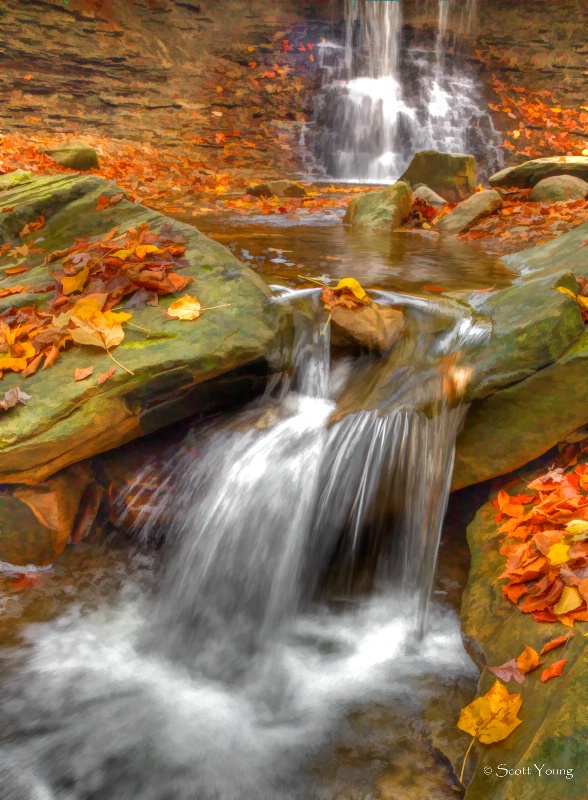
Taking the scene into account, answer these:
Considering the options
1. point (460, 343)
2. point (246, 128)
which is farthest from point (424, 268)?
point (246, 128)

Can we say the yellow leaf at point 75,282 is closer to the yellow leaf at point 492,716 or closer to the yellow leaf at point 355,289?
the yellow leaf at point 355,289

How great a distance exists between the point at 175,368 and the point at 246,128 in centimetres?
1134

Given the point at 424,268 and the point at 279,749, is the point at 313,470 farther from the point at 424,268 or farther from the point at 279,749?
the point at 424,268

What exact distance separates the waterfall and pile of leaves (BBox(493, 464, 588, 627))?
10338 mm

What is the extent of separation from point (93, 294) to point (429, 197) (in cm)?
604

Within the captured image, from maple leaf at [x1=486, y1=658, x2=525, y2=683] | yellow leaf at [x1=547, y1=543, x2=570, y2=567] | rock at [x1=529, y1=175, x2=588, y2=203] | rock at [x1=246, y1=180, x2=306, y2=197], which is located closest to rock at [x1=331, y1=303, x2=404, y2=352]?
yellow leaf at [x1=547, y1=543, x2=570, y2=567]

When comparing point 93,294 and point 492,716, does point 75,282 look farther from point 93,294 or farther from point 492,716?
point 492,716

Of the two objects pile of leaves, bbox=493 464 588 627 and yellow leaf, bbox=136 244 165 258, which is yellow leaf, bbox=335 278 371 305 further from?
pile of leaves, bbox=493 464 588 627

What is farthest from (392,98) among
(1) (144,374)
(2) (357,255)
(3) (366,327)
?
(1) (144,374)

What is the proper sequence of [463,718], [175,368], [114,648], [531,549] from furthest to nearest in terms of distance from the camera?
1. [175,368]
2. [114,648]
3. [531,549]
4. [463,718]

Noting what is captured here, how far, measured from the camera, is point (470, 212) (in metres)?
7.19

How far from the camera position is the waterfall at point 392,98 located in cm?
1280

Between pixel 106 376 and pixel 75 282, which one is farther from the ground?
pixel 75 282

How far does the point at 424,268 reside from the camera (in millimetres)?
5312
